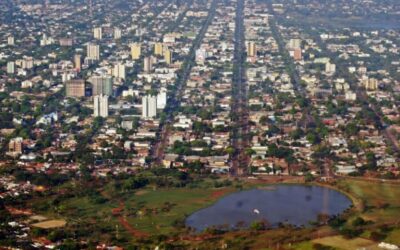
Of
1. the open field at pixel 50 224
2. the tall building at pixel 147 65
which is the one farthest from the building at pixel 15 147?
the tall building at pixel 147 65

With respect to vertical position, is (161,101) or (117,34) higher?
(117,34)

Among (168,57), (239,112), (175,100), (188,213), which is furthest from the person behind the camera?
(168,57)

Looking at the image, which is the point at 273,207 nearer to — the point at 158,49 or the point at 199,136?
the point at 199,136

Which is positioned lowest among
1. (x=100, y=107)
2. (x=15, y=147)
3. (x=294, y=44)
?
(x=15, y=147)

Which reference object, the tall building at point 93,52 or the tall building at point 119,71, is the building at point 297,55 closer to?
the tall building at point 93,52

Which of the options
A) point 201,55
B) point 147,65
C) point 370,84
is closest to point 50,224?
point 370,84

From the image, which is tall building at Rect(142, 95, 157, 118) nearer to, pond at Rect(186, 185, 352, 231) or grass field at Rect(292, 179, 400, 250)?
pond at Rect(186, 185, 352, 231)
